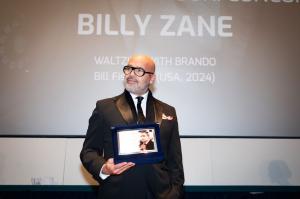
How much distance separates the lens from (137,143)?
191cm

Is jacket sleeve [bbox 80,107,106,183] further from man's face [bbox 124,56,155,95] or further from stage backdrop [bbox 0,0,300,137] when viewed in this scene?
stage backdrop [bbox 0,0,300,137]

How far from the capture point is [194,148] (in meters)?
3.38

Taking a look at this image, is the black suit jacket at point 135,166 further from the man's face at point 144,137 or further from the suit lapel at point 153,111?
the man's face at point 144,137

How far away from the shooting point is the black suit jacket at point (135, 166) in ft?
6.64

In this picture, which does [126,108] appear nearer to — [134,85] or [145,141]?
[134,85]

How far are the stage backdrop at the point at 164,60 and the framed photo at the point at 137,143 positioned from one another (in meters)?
1.47

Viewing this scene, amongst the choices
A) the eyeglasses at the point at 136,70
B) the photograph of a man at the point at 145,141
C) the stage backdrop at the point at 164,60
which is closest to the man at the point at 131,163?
the eyeglasses at the point at 136,70

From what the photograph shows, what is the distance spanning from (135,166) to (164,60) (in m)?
1.59

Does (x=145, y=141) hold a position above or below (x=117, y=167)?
above

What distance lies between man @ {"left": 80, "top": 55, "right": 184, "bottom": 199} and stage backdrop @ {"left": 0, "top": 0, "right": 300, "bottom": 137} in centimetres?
117

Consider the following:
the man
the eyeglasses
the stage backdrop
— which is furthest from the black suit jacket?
the stage backdrop

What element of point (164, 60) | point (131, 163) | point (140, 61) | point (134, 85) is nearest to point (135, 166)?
point (131, 163)

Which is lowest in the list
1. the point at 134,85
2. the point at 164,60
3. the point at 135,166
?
the point at 135,166

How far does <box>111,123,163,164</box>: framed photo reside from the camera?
1881mm
